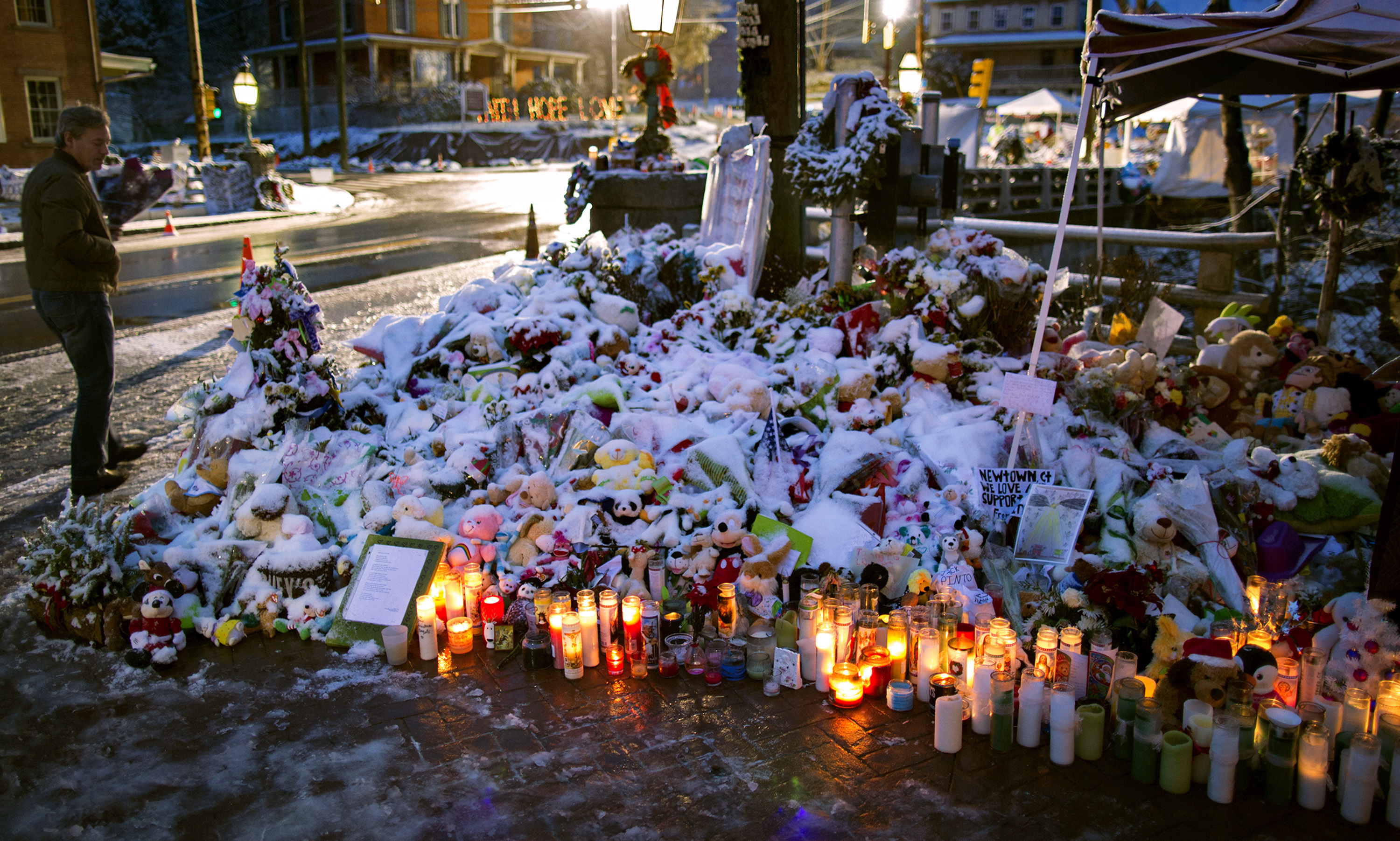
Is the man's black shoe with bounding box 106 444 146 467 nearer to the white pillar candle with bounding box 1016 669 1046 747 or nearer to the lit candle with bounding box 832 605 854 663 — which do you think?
the lit candle with bounding box 832 605 854 663

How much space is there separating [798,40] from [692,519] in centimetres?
560

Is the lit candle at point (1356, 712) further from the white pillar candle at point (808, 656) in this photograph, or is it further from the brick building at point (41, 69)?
the brick building at point (41, 69)

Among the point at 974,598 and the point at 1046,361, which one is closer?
the point at 974,598

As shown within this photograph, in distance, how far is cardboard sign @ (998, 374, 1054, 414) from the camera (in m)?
4.34

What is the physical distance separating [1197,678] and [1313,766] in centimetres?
40

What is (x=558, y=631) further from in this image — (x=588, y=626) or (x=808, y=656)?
(x=808, y=656)

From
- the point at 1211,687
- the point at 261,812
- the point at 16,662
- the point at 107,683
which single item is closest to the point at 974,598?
the point at 1211,687

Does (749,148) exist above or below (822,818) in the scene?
above

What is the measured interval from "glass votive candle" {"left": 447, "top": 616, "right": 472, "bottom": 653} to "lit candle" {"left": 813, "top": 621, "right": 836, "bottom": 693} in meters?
1.42

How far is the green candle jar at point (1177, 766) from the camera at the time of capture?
2902 millimetres

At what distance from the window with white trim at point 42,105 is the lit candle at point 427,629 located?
94.5 feet

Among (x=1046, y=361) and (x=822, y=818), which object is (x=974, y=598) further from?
(x=1046, y=361)

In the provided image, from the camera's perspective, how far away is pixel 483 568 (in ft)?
14.2

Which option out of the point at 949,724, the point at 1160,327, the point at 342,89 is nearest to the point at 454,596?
the point at 949,724
